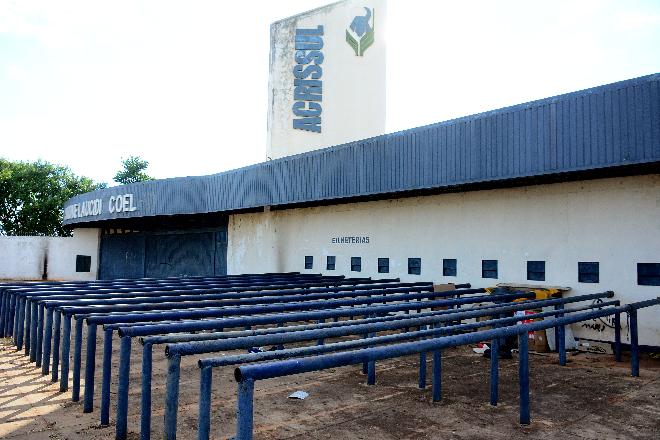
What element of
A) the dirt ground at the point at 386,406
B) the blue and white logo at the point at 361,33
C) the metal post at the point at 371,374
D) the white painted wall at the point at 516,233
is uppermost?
the blue and white logo at the point at 361,33

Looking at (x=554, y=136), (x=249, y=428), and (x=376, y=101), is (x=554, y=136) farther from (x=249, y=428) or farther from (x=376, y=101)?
(x=376, y=101)

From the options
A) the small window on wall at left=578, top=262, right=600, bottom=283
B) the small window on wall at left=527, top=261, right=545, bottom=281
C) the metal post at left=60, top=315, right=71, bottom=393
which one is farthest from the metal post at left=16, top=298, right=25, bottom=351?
the small window on wall at left=578, top=262, right=600, bottom=283

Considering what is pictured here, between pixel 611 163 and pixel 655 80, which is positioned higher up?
pixel 655 80

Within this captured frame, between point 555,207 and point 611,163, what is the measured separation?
86.6 inches

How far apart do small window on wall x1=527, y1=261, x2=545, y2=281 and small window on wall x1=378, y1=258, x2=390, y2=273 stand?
4354 mm

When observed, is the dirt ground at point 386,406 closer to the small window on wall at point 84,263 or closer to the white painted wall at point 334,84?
the white painted wall at point 334,84

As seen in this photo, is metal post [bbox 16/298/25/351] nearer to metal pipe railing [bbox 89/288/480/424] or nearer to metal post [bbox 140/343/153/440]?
metal pipe railing [bbox 89/288/480/424]

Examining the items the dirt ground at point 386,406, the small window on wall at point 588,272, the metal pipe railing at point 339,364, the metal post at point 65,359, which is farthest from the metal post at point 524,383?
the metal post at point 65,359

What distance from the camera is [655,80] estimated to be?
8.34 meters

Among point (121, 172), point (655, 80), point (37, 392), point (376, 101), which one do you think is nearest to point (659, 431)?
point (655, 80)

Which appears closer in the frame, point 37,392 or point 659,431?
point 659,431

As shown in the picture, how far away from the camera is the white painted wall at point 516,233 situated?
9.54 metres

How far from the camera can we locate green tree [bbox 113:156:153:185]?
48.4 metres

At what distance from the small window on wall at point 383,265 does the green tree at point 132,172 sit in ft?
130
